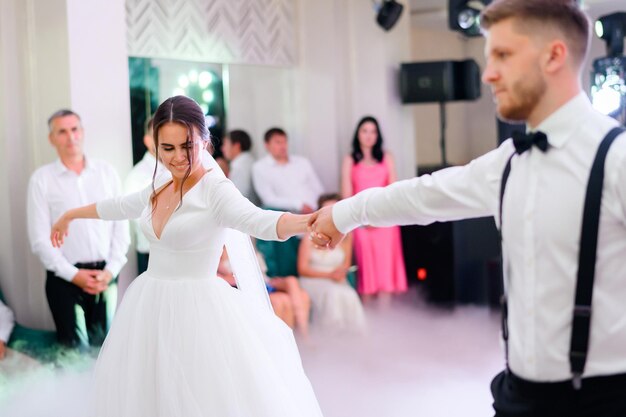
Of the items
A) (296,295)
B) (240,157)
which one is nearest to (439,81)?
(240,157)

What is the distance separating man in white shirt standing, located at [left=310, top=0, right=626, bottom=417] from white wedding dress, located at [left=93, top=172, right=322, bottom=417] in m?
1.09

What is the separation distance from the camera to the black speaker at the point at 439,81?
782 cm

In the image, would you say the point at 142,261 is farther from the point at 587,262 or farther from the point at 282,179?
the point at 587,262

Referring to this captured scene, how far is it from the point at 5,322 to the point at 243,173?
2.40 meters

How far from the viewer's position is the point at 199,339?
2840 millimetres

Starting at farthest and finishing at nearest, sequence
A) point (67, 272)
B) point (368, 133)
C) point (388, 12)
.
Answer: point (388, 12) → point (368, 133) → point (67, 272)

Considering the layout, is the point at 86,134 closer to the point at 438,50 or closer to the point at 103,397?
the point at 103,397

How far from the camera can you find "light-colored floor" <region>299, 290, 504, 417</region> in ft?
15.3

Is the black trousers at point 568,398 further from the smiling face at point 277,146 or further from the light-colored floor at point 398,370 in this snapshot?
the smiling face at point 277,146

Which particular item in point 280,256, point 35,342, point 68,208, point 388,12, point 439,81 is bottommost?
point 35,342

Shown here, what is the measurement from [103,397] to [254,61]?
16.3 ft

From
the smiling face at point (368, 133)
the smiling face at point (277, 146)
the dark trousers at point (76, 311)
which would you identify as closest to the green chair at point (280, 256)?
the smiling face at point (277, 146)

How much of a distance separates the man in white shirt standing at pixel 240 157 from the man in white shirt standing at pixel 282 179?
0.41ft

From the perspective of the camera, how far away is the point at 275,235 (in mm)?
2771
